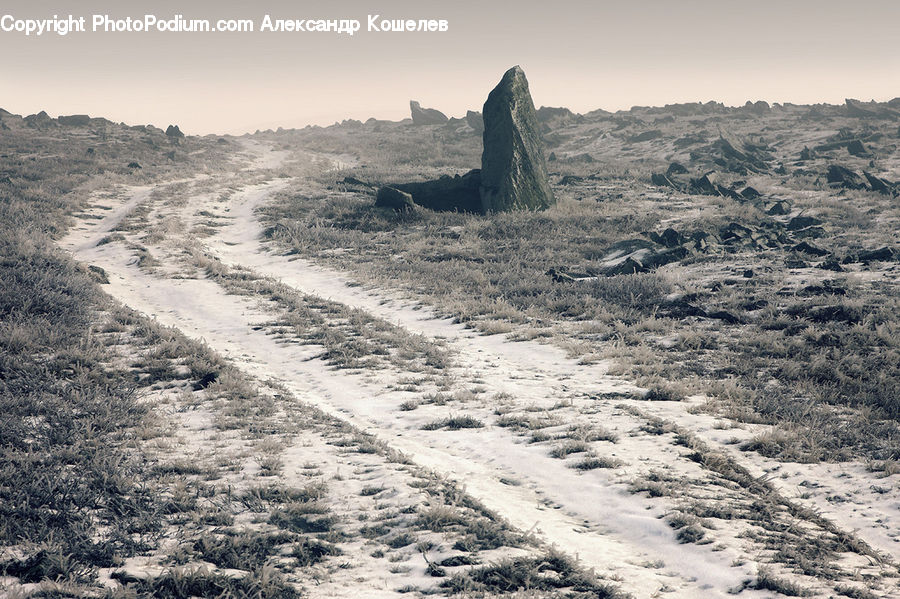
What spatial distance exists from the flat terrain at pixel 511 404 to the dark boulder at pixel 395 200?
8.16ft

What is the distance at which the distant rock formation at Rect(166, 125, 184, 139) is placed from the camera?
2447 inches

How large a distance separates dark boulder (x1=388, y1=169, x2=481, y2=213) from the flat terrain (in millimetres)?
3078

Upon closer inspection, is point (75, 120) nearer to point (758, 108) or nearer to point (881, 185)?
point (881, 185)

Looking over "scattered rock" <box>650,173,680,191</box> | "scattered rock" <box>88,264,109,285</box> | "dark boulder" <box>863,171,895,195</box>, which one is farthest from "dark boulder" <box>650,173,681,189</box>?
"scattered rock" <box>88,264,109,285</box>

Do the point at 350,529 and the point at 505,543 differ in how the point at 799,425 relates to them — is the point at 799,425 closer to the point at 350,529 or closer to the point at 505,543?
the point at 505,543

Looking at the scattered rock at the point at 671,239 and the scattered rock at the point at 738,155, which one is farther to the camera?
the scattered rock at the point at 738,155

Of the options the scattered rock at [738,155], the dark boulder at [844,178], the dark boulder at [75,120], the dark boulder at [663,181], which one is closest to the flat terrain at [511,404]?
the dark boulder at [844,178]

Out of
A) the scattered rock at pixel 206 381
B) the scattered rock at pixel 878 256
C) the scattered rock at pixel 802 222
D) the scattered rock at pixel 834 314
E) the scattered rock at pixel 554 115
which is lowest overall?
the scattered rock at pixel 206 381

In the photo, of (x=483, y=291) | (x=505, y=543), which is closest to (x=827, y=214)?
(x=483, y=291)

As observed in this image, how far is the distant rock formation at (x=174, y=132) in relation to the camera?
204 feet

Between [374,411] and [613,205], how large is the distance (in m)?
21.7

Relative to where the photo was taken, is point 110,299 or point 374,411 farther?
point 110,299

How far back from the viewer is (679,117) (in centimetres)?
6638

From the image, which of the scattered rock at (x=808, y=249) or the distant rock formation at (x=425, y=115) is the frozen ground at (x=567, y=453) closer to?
the scattered rock at (x=808, y=249)
